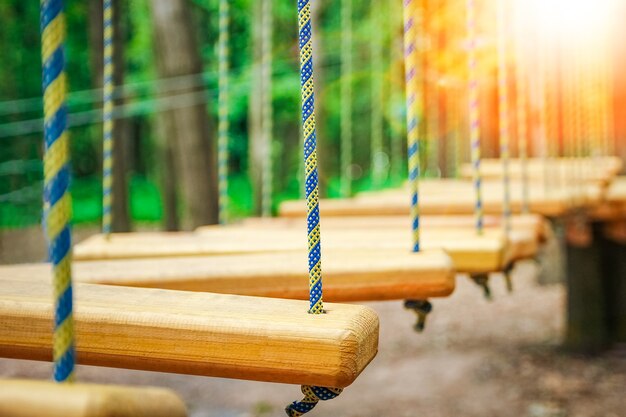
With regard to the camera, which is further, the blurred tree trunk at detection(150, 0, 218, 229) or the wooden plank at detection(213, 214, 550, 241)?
the blurred tree trunk at detection(150, 0, 218, 229)

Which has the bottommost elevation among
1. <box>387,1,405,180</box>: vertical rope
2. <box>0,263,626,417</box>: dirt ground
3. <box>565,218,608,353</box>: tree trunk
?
<box>0,263,626,417</box>: dirt ground

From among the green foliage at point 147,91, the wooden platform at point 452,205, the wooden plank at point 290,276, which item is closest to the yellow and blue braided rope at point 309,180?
the wooden plank at point 290,276

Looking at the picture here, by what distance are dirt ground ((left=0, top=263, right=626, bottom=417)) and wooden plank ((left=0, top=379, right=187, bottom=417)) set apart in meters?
3.18

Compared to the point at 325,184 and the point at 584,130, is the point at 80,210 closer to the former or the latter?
the point at 325,184

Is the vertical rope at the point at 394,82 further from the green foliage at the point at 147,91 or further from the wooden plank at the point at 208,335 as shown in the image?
the wooden plank at the point at 208,335

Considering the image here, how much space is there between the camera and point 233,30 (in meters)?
11.9

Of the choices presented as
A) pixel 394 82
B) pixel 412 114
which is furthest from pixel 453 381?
A: pixel 394 82

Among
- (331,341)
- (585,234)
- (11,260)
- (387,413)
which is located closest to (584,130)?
(585,234)

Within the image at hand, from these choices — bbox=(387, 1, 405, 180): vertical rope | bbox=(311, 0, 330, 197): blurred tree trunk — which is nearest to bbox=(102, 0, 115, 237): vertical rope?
bbox=(311, 0, 330, 197): blurred tree trunk

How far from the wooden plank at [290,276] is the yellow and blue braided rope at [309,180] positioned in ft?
0.98

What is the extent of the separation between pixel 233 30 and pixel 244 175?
21.2ft

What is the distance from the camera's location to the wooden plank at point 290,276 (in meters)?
1.17

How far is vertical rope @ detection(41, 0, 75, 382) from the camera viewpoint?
1.72ft

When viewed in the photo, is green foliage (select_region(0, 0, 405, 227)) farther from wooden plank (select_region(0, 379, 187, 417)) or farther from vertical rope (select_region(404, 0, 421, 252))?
wooden plank (select_region(0, 379, 187, 417))
